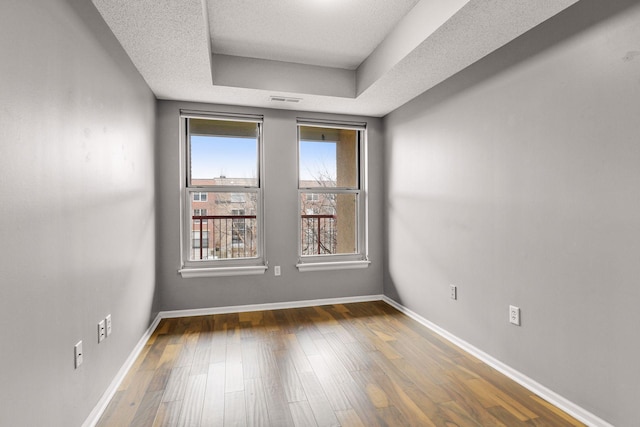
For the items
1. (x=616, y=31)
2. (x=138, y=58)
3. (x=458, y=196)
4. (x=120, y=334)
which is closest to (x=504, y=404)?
(x=458, y=196)

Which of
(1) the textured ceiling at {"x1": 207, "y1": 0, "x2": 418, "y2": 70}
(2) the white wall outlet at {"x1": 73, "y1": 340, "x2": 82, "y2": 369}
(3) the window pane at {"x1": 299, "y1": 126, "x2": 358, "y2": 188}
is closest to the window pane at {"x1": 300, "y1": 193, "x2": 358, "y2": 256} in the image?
(3) the window pane at {"x1": 299, "y1": 126, "x2": 358, "y2": 188}

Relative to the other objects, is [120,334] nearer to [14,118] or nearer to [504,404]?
[14,118]

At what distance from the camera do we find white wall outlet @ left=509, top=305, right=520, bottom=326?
219 centimetres

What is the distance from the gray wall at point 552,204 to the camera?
63.4 inches

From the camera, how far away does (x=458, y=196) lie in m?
2.76

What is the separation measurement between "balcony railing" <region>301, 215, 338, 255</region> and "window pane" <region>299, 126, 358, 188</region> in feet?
1.35

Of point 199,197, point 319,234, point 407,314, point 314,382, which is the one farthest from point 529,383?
point 199,197

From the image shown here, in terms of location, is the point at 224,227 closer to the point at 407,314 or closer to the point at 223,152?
the point at 223,152

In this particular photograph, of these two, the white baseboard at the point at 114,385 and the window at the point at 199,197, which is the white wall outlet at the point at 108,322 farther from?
the window at the point at 199,197

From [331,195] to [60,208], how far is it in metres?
2.91

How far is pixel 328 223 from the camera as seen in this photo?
13.4 feet

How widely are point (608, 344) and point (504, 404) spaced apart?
64cm

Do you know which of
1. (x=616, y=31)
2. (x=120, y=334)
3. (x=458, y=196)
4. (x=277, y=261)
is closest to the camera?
(x=616, y=31)

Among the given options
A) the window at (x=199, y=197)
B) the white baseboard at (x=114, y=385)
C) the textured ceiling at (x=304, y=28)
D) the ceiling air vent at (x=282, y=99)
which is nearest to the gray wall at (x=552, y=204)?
the textured ceiling at (x=304, y=28)
